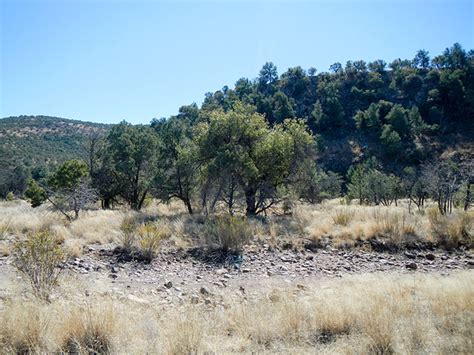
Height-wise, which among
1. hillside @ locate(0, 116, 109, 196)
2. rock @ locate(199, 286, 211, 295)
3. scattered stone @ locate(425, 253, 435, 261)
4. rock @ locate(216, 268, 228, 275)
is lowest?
rock @ locate(216, 268, 228, 275)

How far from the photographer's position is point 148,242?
389 inches

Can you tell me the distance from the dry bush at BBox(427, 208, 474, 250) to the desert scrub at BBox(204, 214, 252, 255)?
6847mm

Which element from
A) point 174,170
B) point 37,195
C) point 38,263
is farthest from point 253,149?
point 37,195

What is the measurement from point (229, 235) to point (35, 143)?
70.2m

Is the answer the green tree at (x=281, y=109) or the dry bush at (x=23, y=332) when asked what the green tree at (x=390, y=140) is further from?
the dry bush at (x=23, y=332)

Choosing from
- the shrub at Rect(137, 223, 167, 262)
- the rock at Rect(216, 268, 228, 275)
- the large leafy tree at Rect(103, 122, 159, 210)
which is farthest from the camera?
the large leafy tree at Rect(103, 122, 159, 210)

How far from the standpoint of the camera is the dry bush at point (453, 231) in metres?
10.8

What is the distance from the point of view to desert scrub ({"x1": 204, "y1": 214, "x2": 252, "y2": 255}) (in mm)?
10422

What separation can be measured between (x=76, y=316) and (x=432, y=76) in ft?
294

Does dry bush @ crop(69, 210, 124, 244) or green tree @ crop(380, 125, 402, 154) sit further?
green tree @ crop(380, 125, 402, 154)

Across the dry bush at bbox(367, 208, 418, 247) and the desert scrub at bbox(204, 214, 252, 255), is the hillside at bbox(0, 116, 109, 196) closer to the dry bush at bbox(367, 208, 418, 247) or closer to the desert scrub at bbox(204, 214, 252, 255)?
the desert scrub at bbox(204, 214, 252, 255)

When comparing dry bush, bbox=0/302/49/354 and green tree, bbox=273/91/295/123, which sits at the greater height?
green tree, bbox=273/91/295/123

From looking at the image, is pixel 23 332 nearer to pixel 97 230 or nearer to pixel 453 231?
pixel 97 230

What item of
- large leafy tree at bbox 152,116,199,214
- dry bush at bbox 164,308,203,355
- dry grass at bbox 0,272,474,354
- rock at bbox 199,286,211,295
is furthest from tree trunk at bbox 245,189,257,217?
dry bush at bbox 164,308,203,355
